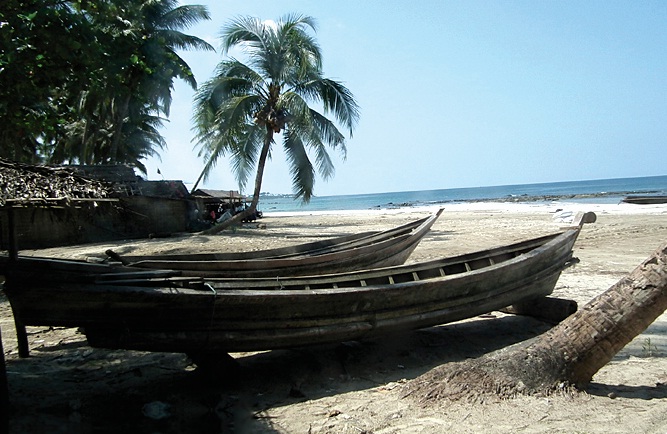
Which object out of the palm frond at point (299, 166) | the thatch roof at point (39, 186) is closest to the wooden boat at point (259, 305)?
the thatch roof at point (39, 186)

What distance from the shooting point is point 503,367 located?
3.42m

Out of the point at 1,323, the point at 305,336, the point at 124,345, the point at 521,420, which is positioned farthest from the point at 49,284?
the point at 1,323

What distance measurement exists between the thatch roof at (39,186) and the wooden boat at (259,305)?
2.03m

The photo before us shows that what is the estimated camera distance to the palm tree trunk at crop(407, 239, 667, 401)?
3.25 metres

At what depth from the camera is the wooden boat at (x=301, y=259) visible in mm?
4832

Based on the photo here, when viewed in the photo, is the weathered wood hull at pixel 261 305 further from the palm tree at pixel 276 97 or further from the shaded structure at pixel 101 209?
the palm tree at pixel 276 97

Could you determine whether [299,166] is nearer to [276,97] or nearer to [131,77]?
[276,97]

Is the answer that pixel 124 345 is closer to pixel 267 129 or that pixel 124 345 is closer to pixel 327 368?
pixel 327 368

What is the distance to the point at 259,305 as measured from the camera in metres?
3.49

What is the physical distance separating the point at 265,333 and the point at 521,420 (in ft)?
6.04

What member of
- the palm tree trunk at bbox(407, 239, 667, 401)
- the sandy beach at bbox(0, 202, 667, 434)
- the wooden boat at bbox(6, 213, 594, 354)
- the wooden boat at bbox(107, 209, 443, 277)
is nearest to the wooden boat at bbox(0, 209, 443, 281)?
the wooden boat at bbox(107, 209, 443, 277)

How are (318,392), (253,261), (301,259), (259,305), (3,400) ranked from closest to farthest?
(3,400) → (259,305) → (318,392) → (253,261) → (301,259)

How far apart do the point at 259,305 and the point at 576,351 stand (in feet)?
7.50

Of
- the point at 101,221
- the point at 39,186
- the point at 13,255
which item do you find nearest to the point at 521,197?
the point at 101,221
